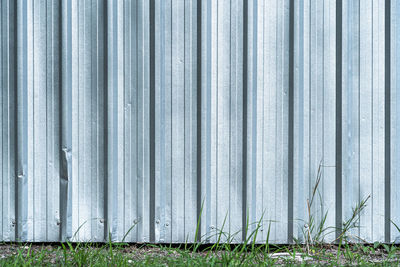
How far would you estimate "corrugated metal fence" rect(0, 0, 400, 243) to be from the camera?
2.48m

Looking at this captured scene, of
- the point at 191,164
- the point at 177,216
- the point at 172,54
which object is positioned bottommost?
the point at 177,216

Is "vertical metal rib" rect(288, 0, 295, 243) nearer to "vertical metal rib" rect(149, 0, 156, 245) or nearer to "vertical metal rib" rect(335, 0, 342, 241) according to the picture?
"vertical metal rib" rect(335, 0, 342, 241)

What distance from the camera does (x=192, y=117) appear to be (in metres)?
2.49

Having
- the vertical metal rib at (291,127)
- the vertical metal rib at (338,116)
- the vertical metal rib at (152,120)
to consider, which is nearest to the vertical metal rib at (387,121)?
the vertical metal rib at (338,116)

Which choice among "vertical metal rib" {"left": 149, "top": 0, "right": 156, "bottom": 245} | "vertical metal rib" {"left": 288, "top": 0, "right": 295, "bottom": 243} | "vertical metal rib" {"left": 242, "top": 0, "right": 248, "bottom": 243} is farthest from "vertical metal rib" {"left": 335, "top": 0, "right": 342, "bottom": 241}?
"vertical metal rib" {"left": 149, "top": 0, "right": 156, "bottom": 245}

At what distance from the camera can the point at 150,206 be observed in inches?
98.1

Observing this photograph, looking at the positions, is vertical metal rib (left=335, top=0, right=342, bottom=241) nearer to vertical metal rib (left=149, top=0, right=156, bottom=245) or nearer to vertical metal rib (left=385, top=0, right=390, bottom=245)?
vertical metal rib (left=385, top=0, right=390, bottom=245)

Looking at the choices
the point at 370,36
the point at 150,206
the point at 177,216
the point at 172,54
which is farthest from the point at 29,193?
the point at 370,36

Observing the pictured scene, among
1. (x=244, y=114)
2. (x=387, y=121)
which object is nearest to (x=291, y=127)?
(x=244, y=114)

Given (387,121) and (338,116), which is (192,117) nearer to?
(338,116)

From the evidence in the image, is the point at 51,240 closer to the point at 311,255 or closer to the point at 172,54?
the point at 172,54

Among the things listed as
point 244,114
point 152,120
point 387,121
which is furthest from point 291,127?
point 152,120

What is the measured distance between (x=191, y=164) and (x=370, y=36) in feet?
4.95

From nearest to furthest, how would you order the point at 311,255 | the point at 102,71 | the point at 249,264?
the point at 249,264, the point at 311,255, the point at 102,71
